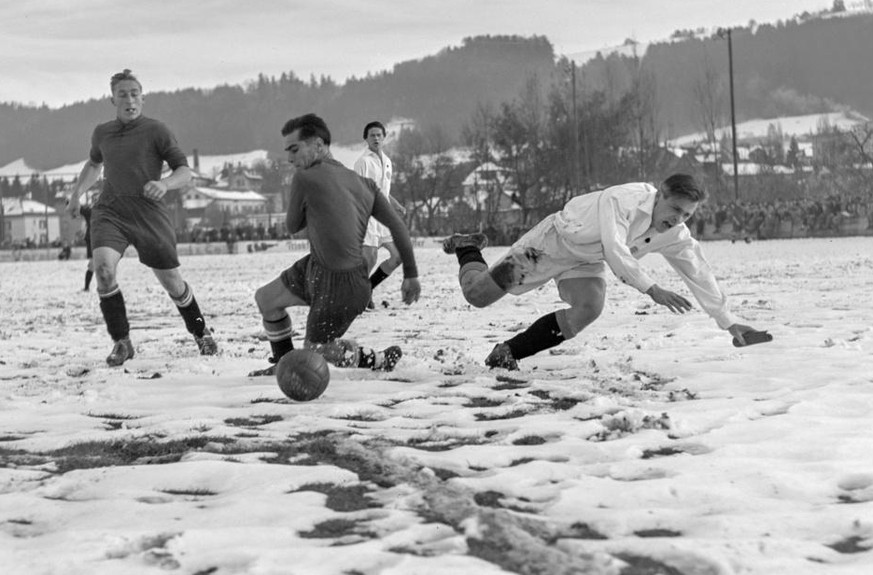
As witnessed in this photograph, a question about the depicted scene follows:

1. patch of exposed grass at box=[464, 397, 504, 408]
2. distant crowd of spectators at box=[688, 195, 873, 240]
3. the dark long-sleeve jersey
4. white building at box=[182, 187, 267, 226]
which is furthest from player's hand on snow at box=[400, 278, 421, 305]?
white building at box=[182, 187, 267, 226]

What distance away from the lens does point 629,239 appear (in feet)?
21.3

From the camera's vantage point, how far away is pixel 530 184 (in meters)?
60.3

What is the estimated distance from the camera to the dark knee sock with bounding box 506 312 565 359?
264 inches

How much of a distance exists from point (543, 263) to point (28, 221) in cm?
14895

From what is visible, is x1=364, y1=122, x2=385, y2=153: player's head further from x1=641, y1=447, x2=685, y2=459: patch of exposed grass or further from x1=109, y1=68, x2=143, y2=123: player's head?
x1=641, y1=447, x2=685, y2=459: patch of exposed grass

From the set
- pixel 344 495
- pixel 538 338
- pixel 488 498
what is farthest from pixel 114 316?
pixel 488 498

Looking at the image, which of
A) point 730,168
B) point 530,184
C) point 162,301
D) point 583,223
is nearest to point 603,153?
point 530,184

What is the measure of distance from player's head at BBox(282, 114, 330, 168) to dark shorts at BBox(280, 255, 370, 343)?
22.5 inches

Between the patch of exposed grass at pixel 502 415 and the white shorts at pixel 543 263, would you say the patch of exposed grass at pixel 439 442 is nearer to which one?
the patch of exposed grass at pixel 502 415

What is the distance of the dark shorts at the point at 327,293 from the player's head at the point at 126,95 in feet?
6.69

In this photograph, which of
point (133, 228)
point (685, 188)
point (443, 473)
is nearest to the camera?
point (443, 473)

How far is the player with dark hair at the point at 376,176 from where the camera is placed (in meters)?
11.4

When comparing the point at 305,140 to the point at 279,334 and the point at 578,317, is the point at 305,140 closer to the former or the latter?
the point at 279,334

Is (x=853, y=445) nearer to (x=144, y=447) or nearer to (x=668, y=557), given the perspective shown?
(x=668, y=557)
